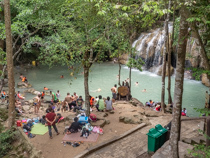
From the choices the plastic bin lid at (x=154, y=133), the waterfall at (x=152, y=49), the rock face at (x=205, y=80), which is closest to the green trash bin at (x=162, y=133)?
the plastic bin lid at (x=154, y=133)

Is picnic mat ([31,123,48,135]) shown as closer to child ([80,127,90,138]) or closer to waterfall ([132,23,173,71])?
child ([80,127,90,138])

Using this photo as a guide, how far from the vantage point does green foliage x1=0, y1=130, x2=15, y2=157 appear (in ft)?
26.3

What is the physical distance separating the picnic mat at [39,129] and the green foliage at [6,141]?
0.85 metres

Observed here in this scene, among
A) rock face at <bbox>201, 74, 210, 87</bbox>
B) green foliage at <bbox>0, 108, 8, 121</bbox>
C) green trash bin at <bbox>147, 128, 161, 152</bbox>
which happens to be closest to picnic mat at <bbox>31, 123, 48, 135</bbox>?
green foliage at <bbox>0, 108, 8, 121</bbox>

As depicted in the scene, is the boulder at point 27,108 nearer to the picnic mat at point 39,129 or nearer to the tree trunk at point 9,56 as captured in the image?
the picnic mat at point 39,129

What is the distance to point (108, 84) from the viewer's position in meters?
21.6

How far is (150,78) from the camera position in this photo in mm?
23141

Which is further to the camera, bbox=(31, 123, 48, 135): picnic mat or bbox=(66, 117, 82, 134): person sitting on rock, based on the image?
bbox=(31, 123, 48, 135): picnic mat

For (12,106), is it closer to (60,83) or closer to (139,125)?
(139,125)

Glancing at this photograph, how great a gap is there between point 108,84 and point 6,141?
46.0ft

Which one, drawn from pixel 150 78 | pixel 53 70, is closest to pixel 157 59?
pixel 150 78

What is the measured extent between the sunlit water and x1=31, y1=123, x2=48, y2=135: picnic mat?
6379 mm

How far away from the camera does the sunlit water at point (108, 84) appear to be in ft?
57.5

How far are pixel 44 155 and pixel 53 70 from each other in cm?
2191
